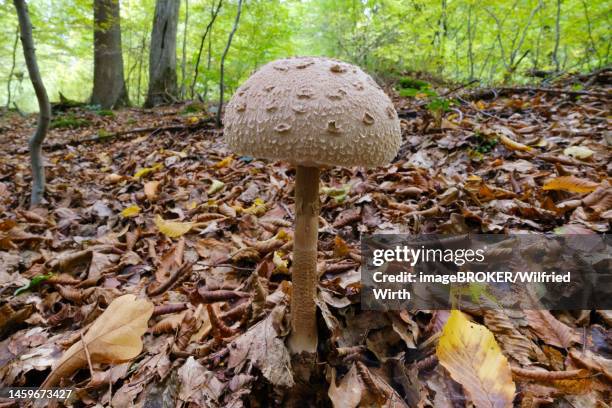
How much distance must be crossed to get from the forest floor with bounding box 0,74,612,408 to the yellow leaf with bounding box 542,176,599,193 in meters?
0.01

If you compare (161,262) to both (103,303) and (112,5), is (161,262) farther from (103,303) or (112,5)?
(112,5)

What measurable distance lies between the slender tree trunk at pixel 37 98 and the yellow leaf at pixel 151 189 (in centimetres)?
143

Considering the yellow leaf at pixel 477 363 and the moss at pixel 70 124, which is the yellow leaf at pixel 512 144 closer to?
the yellow leaf at pixel 477 363

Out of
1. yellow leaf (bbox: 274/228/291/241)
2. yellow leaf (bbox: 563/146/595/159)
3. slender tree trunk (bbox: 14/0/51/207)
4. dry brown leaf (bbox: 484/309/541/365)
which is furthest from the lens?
slender tree trunk (bbox: 14/0/51/207)

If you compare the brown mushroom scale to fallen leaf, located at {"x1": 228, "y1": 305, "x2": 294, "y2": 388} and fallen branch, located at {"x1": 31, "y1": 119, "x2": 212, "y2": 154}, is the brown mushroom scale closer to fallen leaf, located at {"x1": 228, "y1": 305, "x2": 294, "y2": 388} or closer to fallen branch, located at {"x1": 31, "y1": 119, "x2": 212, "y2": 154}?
fallen leaf, located at {"x1": 228, "y1": 305, "x2": 294, "y2": 388}

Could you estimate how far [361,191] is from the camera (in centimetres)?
384

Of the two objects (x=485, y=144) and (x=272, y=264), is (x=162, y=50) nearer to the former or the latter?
(x=485, y=144)

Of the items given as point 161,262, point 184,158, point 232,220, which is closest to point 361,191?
point 232,220

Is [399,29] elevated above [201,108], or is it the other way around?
[399,29]

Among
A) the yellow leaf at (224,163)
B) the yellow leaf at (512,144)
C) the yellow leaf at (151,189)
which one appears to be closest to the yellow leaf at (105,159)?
the yellow leaf at (151,189)

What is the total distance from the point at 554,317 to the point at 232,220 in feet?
9.09

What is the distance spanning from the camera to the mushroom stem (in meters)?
1.87
